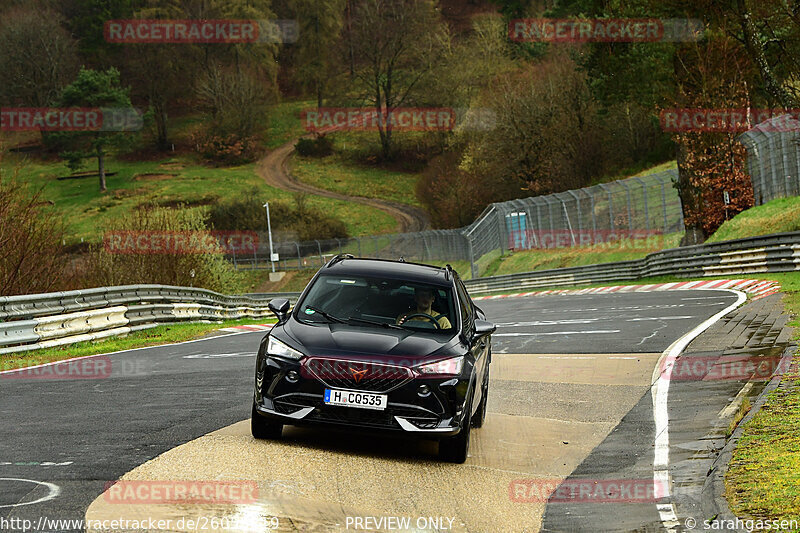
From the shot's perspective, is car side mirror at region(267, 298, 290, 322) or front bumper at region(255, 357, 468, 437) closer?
front bumper at region(255, 357, 468, 437)

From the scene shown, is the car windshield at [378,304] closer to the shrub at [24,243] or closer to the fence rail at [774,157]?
the shrub at [24,243]

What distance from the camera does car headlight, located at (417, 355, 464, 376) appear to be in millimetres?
8141

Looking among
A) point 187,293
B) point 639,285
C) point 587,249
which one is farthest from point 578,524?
point 587,249

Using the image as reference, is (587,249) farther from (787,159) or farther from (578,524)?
(578,524)

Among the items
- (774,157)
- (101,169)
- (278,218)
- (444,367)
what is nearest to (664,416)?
(444,367)

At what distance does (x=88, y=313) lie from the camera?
2067cm

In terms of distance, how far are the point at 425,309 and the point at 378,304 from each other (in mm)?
450

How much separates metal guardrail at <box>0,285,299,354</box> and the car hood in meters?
10.3

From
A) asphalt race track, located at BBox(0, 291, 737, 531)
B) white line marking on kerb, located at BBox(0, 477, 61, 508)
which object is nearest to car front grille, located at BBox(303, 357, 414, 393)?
asphalt race track, located at BBox(0, 291, 737, 531)

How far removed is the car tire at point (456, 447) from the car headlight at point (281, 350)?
1.37 meters

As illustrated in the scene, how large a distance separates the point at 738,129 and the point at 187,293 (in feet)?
74.0

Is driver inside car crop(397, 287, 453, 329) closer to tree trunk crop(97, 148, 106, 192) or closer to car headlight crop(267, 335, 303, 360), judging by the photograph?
car headlight crop(267, 335, 303, 360)

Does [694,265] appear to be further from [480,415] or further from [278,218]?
[278,218]

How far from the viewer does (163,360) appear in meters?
17.0
